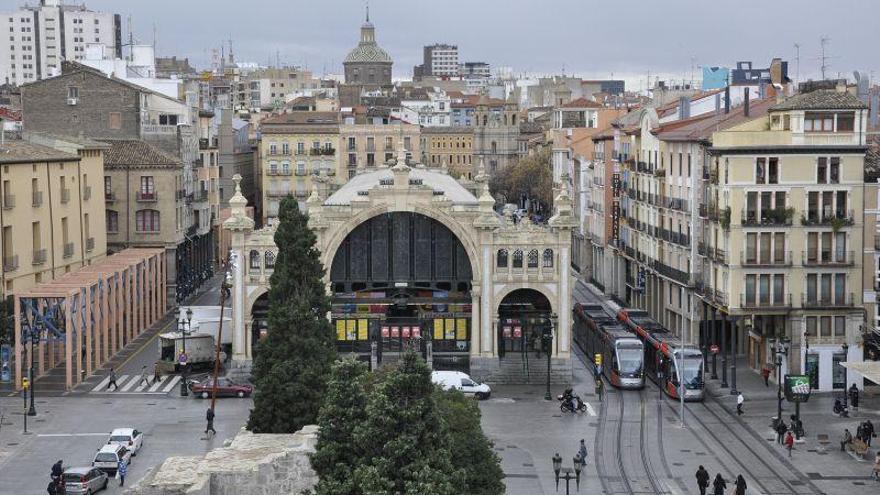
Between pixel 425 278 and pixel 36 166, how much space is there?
24459 mm

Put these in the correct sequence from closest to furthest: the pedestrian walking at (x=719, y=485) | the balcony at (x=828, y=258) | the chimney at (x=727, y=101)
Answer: the pedestrian walking at (x=719, y=485), the balcony at (x=828, y=258), the chimney at (x=727, y=101)

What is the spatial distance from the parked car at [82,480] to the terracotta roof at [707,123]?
140ft

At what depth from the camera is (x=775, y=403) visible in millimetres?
82000

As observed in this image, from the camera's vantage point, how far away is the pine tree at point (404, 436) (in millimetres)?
39344

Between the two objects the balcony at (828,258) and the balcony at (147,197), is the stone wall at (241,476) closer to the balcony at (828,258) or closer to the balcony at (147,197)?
the balcony at (828,258)

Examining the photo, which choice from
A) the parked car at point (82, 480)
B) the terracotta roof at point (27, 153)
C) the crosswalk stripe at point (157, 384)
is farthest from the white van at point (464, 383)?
the terracotta roof at point (27, 153)

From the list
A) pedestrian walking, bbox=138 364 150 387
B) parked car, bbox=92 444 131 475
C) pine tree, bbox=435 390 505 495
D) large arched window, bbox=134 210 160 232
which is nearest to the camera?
pine tree, bbox=435 390 505 495

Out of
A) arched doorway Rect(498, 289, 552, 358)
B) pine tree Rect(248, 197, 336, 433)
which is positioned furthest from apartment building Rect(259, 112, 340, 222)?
pine tree Rect(248, 197, 336, 433)

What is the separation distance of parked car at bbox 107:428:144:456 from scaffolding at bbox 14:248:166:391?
13.5 m

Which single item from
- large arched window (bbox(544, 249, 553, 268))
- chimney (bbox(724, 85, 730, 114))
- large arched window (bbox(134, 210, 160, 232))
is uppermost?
chimney (bbox(724, 85, 730, 114))

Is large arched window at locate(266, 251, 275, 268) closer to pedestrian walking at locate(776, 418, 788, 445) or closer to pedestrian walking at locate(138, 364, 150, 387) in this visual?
pedestrian walking at locate(138, 364, 150, 387)

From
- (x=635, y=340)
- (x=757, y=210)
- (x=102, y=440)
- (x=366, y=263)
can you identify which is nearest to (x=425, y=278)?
(x=366, y=263)

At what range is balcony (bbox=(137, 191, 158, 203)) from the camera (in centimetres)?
12200

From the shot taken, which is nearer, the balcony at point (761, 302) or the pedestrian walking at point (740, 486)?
the pedestrian walking at point (740, 486)
